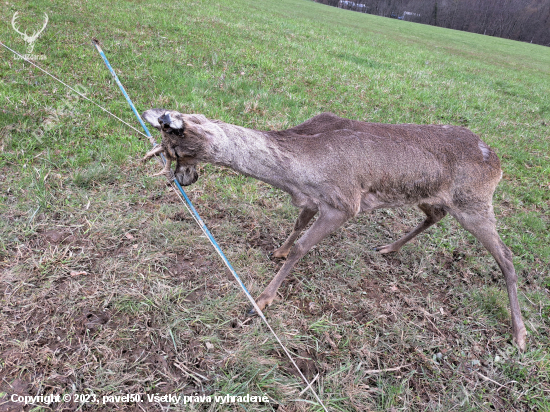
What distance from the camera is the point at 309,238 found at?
10.1ft

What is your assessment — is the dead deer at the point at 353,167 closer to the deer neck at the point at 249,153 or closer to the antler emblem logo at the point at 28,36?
the deer neck at the point at 249,153

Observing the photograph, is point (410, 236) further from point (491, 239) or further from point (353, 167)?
point (353, 167)

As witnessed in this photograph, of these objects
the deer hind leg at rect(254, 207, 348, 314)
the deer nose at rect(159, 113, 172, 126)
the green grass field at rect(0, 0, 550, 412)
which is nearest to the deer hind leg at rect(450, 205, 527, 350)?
the green grass field at rect(0, 0, 550, 412)

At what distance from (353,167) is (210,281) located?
5.50ft

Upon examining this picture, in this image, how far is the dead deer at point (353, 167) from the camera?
2.78 m

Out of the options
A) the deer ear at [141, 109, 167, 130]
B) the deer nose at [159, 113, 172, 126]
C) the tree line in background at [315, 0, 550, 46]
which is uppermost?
the tree line in background at [315, 0, 550, 46]

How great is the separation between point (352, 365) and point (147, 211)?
2.60m

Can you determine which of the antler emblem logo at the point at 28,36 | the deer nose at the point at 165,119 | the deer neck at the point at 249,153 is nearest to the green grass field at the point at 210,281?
the antler emblem logo at the point at 28,36

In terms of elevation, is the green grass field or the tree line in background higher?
the tree line in background

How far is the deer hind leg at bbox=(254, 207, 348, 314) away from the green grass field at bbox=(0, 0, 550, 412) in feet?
0.42

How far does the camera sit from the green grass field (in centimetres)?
244

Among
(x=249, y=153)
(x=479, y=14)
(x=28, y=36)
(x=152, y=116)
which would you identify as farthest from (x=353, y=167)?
(x=479, y=14)

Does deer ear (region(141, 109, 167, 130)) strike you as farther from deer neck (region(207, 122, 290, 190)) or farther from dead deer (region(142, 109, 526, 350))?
deer neck (region(207, 122, 290, 190))

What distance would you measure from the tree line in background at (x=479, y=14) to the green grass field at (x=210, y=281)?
68.9 metres
